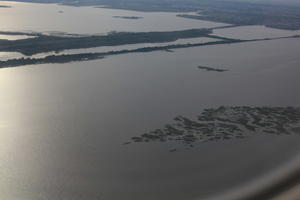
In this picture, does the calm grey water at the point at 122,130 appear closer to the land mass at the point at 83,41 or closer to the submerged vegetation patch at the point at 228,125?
the submerged vegetation patch at the point at 228,125

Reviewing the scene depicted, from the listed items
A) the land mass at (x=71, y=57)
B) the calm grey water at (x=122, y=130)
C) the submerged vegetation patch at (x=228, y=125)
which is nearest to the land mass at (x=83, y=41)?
the land mass at (x=71, y=57)

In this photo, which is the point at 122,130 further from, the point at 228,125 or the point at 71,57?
the point at 71,57

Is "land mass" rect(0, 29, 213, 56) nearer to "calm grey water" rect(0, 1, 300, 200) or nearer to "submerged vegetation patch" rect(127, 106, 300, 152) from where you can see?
"calm grey water" rect(0, 1, 300, 200)

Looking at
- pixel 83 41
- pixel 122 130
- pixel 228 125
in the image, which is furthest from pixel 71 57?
pixel 228 125

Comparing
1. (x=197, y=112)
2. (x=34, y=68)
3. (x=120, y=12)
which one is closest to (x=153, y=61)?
(x=34, y=68)

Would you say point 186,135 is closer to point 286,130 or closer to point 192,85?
point 286,130
